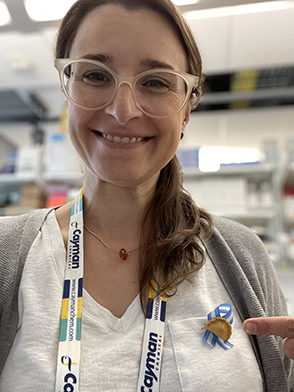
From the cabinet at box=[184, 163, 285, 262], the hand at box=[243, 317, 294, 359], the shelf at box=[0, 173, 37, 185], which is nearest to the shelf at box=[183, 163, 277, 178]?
the cabinet at box=[184, 163, 285, 262]

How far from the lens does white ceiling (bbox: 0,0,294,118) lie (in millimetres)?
2809

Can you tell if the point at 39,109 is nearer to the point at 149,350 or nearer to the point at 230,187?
the point at 230,187

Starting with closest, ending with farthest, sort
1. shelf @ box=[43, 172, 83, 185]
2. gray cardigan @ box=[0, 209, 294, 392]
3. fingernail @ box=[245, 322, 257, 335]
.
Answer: fingernail @ box=[245, 322, 257, 335] → gray cardigan @ box=[0, 209, 294, 392] → shelf @ box=[43, 172, 83, 185]

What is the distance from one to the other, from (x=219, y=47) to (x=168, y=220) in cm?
262

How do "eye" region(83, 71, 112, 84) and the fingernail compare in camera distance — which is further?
"eye" region(83, 71, 112, 84)

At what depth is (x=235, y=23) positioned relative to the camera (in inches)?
111

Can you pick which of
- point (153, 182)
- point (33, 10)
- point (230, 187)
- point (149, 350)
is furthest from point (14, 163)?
point (149, 350)

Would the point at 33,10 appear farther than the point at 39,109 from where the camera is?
No

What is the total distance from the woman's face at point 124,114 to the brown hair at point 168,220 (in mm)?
34

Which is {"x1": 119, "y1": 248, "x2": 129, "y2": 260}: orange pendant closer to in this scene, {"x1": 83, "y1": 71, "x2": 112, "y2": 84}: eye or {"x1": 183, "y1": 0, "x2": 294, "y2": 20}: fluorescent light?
{"x1": 83, "y1": 71, "x2": 112, "y2": 84}: eye

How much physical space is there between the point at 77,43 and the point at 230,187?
2.70 metres

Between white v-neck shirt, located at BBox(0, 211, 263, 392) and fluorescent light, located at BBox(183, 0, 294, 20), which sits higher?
fluorescent light, located at BBox(183, 0, 294, 20)

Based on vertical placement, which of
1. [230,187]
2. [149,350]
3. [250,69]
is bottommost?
[149,350]

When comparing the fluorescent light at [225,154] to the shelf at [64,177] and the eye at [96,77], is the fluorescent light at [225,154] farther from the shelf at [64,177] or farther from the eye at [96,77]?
the eye at [96,77]
